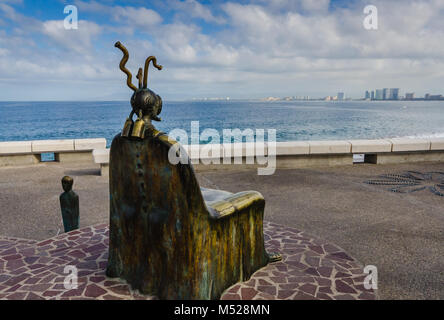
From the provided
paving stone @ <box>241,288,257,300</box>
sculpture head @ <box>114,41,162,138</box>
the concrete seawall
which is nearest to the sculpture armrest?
paving stone @ <box>241,288,257,300</box>

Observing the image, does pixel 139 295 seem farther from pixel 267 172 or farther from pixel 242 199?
pixel 267 172

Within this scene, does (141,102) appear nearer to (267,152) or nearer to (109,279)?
(109,279)

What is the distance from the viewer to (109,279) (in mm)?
3354

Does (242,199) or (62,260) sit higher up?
(242,199)

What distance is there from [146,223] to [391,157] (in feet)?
29.8

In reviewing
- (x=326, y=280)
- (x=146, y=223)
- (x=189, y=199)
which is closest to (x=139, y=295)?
(x=146, y=223)

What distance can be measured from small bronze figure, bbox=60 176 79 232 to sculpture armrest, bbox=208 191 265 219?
2.26 meters

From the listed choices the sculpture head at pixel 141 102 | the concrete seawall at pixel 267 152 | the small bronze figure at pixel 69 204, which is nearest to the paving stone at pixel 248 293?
the sculpture head at pixel 141 102

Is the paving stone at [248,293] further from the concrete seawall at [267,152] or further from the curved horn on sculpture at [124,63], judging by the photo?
the concrete seawall at [267,152]

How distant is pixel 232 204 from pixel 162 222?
0.73 meters

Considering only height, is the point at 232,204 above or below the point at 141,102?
below

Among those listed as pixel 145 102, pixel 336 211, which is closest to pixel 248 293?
pixel 145 102

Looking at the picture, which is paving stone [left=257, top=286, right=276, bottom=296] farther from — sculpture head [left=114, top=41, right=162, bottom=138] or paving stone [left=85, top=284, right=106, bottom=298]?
sculpture head [left=114, top=41, right=162, bottom=138]

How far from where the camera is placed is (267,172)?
8.95m
